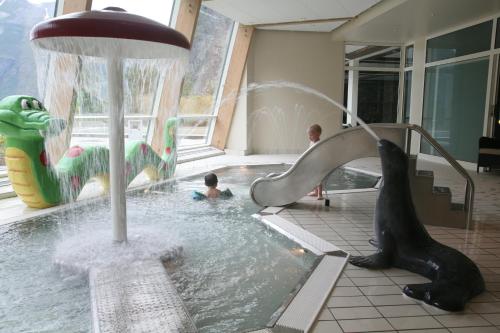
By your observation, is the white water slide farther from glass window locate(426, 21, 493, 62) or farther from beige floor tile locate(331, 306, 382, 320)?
glass window locate(426, 21, 493, 62)

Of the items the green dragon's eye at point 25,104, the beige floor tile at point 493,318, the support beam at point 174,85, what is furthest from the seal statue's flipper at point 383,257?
the support beam at point 174,85

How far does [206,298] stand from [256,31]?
918 cm

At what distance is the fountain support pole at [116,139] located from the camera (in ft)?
9.46

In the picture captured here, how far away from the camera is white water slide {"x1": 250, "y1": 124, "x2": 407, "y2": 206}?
4039mm

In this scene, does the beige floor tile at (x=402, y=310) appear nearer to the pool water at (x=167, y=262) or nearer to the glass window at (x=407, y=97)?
the pool water at (x=167, y=262)

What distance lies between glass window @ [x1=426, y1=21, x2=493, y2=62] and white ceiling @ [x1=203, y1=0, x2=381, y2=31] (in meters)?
2.50

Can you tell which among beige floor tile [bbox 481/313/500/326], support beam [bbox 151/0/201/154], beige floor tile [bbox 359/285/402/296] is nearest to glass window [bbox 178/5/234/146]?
support beam [bbox 151/0/201/154]

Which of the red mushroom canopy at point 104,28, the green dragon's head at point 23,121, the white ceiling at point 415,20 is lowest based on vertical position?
the green dragon's head at point 23,121

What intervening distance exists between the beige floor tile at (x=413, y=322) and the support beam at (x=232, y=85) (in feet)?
28.5

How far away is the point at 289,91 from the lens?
10891 millimetres

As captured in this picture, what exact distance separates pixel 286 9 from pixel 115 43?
20.8 ft

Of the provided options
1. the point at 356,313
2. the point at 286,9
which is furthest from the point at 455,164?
the point at 286,9

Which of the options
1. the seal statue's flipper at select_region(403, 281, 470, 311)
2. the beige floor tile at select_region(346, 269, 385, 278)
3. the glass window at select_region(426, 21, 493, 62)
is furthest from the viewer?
the glass window at select_region(426, 21, 493, 62)

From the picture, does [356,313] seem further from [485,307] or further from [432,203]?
[432,203]
